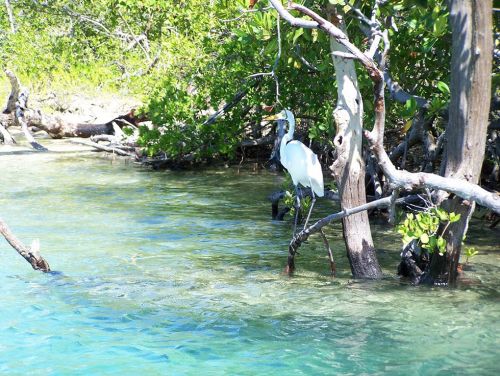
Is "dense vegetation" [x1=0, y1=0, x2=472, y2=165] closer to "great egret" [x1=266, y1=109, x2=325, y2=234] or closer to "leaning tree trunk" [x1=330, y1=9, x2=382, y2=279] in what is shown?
"great egret" [x1=266, y1=109, x2=325, y2=234]

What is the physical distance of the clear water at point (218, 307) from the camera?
18.1ft

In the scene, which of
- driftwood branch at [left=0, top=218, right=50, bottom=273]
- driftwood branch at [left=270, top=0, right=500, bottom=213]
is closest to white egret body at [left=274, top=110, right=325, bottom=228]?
driftwood branch at [left=270, top=0, right=500, bottom=213]

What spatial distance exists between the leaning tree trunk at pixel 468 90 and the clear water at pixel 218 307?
3.38ft

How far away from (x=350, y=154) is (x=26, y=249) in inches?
107

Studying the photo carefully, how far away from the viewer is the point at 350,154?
675cm

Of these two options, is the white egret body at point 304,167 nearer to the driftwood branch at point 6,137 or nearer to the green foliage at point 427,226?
the green foliage at point 427,226

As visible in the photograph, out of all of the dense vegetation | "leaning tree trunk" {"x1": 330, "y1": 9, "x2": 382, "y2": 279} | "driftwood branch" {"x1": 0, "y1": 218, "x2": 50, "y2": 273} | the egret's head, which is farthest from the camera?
the egret's head

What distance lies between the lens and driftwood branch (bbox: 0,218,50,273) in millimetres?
6043

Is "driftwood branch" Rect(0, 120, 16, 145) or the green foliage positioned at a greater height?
the green foliage

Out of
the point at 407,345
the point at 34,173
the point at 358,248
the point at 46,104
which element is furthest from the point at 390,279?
the point at 46,104

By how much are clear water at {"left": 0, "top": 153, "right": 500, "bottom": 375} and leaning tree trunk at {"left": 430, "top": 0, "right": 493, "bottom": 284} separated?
1031 mm

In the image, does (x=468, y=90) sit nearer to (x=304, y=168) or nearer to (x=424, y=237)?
(x=424, y=237)

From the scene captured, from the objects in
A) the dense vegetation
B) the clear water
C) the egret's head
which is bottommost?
the clear water

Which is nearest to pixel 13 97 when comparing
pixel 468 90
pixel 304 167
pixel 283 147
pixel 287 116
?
pixel 287 116
